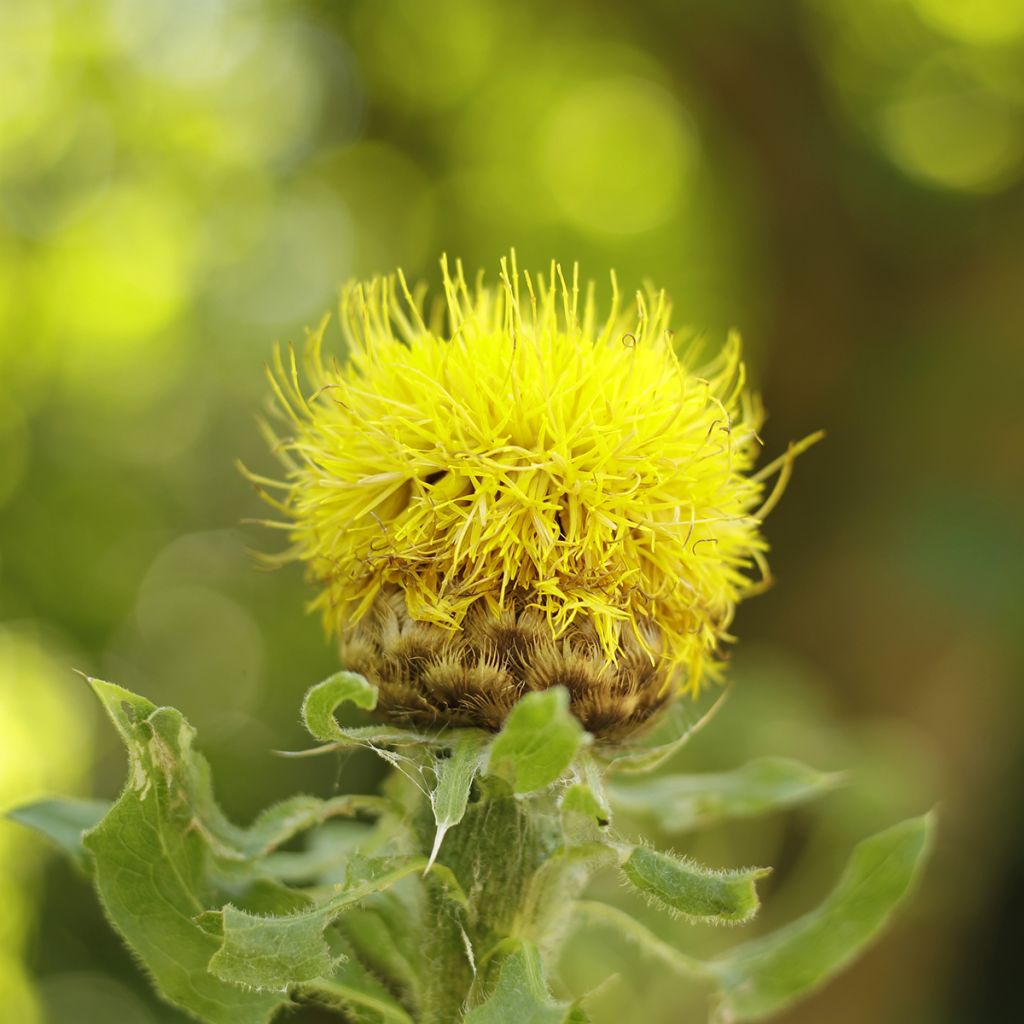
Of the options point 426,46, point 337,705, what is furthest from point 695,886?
point 426,46

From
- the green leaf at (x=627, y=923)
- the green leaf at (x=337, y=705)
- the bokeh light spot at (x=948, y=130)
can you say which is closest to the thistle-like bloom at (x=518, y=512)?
the green leaf at (x=337, y=705)

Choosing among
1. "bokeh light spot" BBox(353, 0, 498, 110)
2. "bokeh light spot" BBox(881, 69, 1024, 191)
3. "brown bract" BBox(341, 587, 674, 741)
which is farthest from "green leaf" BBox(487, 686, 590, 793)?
"bokeh light spot" BBox(353, 0, 498, 110)

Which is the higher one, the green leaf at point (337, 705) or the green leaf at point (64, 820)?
the green leaf at point (337, 705)

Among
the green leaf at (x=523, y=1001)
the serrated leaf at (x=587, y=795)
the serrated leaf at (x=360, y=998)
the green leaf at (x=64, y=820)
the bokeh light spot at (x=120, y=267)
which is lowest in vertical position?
the green leaf at (x=64, y=820)

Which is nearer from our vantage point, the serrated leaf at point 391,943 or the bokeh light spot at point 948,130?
the serrated leaf at point 391,943

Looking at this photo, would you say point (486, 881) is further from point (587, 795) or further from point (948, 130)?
point (948, 130)

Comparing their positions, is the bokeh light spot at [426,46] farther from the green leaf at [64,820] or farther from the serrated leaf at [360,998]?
the serrated leaf at [360,998]

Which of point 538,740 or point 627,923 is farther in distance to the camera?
point 627,923
